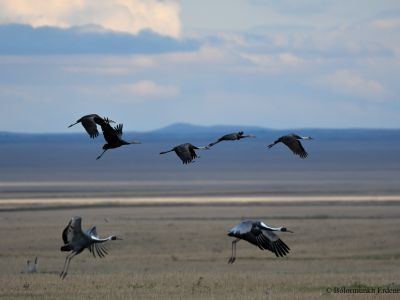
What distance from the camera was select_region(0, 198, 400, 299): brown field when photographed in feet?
78.8

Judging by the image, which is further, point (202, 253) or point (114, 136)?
point (202, 253)

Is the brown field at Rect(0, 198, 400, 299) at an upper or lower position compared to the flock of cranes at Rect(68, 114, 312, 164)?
lower

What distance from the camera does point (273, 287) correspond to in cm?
2430

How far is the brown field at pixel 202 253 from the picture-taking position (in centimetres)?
2402

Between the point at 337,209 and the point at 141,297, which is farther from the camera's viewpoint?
the point at 337,209

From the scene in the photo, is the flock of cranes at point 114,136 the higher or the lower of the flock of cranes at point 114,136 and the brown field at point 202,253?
the higher

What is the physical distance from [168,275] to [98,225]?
18410 mm

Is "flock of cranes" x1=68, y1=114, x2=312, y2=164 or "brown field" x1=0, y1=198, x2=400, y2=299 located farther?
"brown field" x1=0, y1=198, x2=400, y2=299

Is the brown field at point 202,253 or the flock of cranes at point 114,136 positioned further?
the brown field at point 202,253

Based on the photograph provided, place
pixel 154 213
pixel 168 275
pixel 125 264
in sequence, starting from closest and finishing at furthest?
pixel 168 275 → pixel 125 264 → pixel 154 213

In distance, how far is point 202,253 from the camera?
119 ft

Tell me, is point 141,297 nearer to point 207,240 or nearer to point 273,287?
point 273,287

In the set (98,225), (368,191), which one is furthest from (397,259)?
(368,191)

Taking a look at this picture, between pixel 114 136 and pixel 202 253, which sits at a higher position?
pixel 114 136
